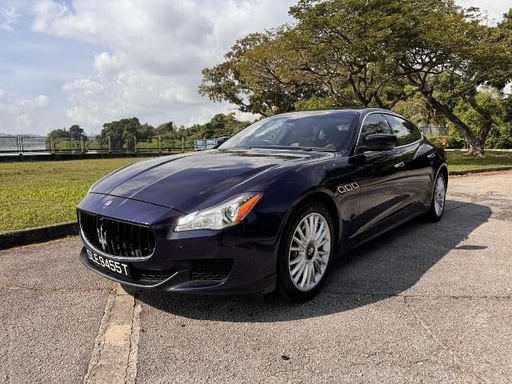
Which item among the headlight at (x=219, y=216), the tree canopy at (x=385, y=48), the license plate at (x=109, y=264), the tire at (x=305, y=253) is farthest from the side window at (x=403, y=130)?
the tree canopy at (x=385, y=48)

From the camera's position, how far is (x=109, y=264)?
9.21 ft

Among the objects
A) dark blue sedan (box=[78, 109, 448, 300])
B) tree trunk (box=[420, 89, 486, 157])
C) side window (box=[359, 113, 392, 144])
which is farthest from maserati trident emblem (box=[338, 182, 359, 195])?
tree trunk (box=[420, 89, 486, 157])

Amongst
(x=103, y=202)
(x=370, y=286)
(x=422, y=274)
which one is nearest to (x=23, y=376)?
(x=103, y=202)

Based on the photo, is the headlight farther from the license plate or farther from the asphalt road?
the asphalt road

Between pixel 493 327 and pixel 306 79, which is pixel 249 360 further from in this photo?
pixel 306 79

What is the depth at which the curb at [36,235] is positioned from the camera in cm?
453

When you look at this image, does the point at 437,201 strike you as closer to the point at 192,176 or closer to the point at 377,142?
the point at 377,142

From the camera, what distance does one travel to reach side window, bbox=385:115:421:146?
4676 mm

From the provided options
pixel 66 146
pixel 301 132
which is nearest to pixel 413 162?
pixel 301 132

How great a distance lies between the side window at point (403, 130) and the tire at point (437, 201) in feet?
2.38

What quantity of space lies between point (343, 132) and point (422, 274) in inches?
56.1

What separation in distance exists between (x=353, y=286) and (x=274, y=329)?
953mm

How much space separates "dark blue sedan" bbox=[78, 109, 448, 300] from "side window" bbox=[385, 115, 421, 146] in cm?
61

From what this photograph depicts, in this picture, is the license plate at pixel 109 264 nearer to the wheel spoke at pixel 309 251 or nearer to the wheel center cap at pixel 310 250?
the wheel spoke at pixel 309 251
